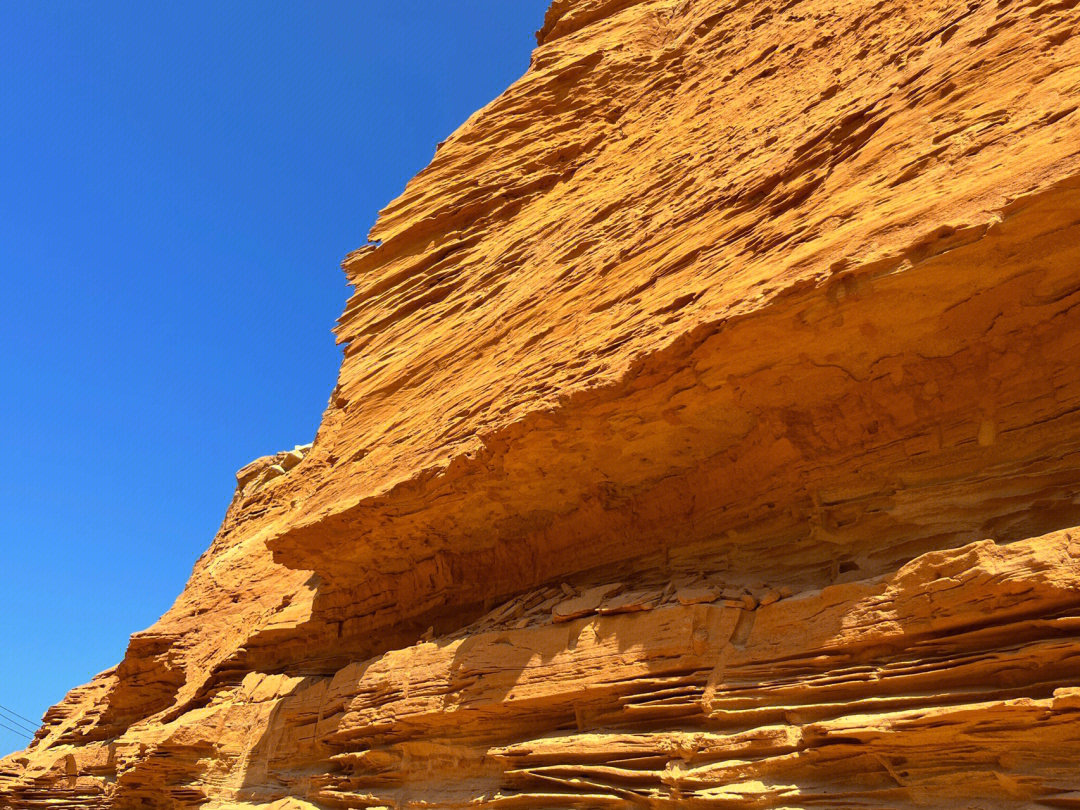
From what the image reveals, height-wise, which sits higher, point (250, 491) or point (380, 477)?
point (250, 491)

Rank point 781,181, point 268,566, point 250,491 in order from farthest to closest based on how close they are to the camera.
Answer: point 250,491, point 268,566, point 781,181

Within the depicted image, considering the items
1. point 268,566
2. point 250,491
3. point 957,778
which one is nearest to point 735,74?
point 957,778

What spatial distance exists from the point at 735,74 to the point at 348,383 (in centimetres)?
743

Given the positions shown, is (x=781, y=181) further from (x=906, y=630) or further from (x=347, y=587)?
(x=347, y=587)

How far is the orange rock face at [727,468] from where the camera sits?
235 inches

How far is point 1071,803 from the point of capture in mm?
4773

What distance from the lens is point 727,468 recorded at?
8742 mm

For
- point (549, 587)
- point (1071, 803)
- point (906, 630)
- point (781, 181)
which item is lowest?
point (1071, 803)

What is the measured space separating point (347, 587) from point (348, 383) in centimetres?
324

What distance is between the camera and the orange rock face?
19.6 feet

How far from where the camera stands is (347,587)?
505 inches

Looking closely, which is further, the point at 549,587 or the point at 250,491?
the point at 250,491

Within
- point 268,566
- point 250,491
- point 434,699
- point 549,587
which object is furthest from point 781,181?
point 250,491

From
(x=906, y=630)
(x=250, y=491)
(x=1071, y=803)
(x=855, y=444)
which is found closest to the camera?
(x=1071, y=803)
